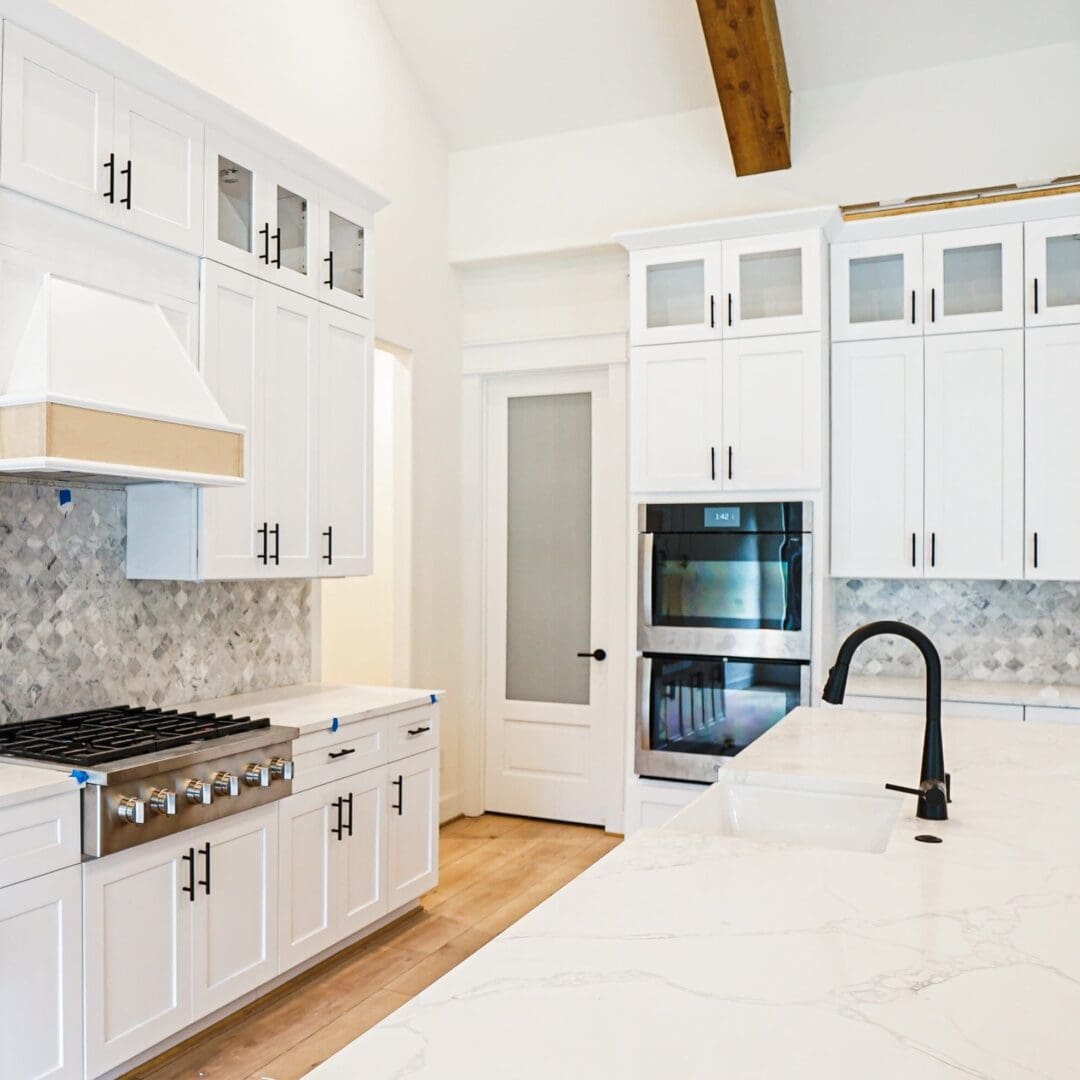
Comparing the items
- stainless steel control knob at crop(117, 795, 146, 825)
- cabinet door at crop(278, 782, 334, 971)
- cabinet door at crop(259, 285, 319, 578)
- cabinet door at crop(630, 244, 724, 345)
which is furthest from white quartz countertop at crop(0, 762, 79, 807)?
cabinet door at crop(630, 244, 724, 345)

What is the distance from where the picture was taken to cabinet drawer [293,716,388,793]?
311 centimetres

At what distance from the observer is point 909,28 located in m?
4.16

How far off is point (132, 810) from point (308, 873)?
834mm

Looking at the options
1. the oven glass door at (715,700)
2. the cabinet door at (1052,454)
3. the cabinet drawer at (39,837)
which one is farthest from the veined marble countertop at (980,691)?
the cabinet drawer at (39,837)

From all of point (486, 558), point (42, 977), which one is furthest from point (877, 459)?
point (42, 977)

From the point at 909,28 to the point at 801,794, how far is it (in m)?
3.50

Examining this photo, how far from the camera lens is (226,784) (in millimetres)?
2758

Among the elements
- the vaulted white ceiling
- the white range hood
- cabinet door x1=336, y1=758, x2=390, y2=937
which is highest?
the vaulted white ceiling

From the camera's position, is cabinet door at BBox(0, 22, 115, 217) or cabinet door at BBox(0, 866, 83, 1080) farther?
cabinet door at BBox(0, 22, 115, 217)

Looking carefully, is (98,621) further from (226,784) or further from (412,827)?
(412,827)

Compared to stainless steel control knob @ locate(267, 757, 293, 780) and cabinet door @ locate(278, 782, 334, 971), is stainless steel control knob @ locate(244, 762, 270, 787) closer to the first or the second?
stainless steel control knob @ locate(267, 757, 293, 780)

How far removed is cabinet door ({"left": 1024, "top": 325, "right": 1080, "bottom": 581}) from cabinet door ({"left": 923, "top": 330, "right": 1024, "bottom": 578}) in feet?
0.12

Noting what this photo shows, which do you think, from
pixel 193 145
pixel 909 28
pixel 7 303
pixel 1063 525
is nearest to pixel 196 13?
pixel 193 145

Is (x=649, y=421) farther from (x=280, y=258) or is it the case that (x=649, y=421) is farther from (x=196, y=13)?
(x=196, y=13)
